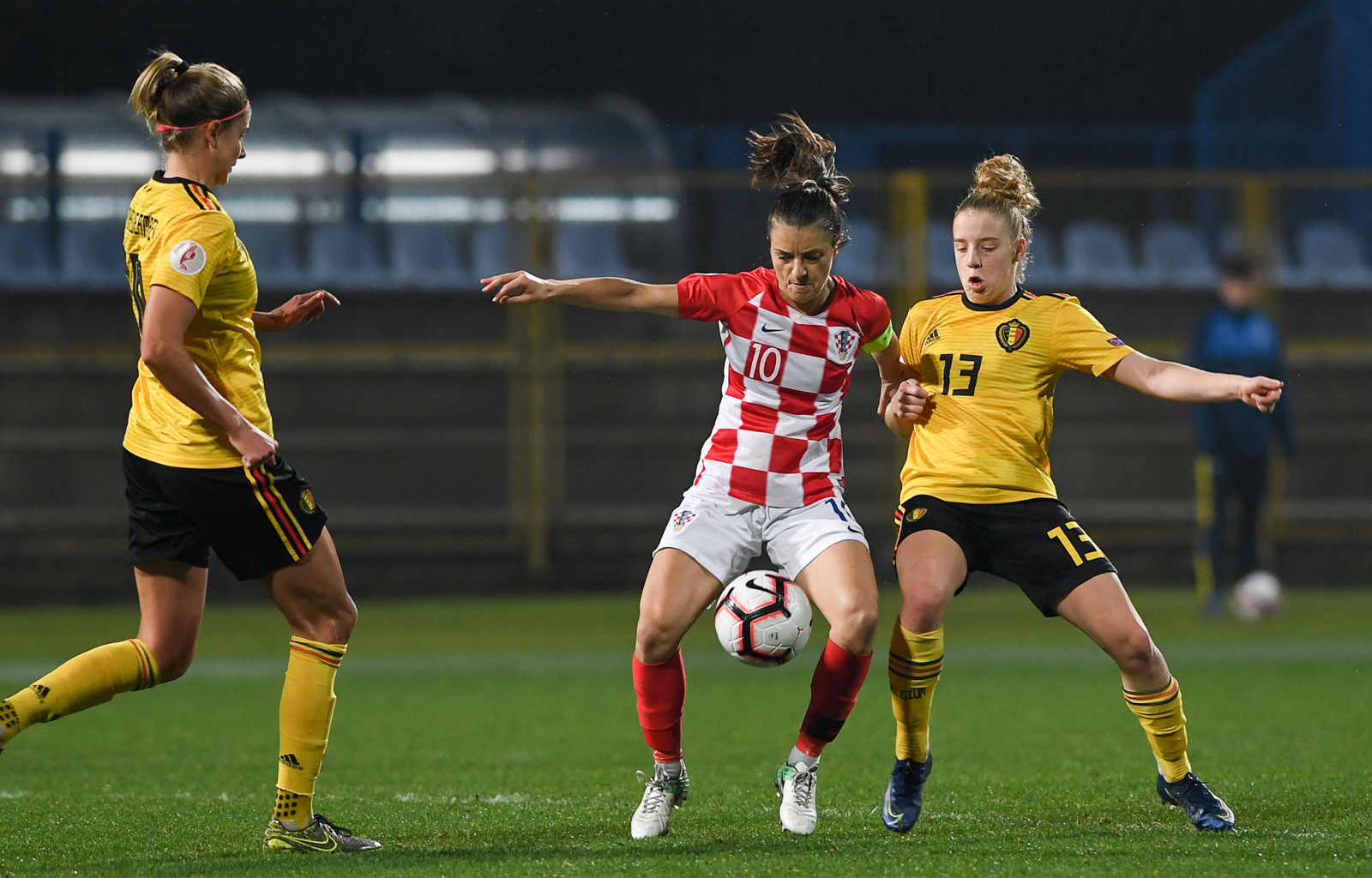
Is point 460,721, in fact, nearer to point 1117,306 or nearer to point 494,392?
point 494,392

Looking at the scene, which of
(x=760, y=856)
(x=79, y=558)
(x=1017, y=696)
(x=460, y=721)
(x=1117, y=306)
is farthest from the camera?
(x=1117, y=306)

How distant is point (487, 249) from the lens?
46.5 ft

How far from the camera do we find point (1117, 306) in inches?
549

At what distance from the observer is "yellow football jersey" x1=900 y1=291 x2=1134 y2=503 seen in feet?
14.0

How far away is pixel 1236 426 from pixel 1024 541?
7076mm

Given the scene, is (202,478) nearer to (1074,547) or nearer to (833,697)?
(833,697)

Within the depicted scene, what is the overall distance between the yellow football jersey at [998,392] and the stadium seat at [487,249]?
33.0 ft

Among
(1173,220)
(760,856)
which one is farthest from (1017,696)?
(1173,220)

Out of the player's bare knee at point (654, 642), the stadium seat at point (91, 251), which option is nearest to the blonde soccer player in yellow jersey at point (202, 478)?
the player's bare knee at point (654, 642)

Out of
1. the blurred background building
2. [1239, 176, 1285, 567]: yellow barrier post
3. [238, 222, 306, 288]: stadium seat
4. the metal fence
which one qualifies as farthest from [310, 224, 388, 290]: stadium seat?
[1239, 176, 1285, 567]: yellow barrier post

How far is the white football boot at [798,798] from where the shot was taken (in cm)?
409

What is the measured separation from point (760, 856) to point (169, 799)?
2.03 m

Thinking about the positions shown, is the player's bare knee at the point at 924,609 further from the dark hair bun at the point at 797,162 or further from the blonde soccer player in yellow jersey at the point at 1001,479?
the dark hair bun at the point at 797,162

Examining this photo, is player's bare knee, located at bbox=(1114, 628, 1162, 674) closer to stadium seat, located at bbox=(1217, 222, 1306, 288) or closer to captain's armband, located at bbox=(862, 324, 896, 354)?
captain's armband, located at bbox=(862, 324, 896, 354)
